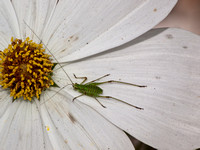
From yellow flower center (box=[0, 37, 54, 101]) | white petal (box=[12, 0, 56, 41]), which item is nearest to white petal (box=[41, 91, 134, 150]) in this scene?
yellow flower center (box=[0, 37, 54, 101])

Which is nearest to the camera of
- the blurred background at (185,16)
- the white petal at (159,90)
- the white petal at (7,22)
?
the white petal at (159,90)

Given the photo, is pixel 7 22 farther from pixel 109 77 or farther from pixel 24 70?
pixel 109 77

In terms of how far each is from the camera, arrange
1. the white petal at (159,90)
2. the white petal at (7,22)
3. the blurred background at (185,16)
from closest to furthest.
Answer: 1. the white petal at (159,90)
2. the white petal at (7,22)
3. the blurred background at (185,16)

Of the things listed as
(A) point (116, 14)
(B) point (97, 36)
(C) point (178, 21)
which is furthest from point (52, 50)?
(C) point (178, 21)

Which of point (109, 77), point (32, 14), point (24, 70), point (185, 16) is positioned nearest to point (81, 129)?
point (109, 77)

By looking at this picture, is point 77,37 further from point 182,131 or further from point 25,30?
point 182,131

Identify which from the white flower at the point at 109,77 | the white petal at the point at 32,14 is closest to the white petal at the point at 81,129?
the white flower at the point at 109,77

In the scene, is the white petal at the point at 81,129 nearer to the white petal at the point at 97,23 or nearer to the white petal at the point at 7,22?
the white petal at the point at 97,23

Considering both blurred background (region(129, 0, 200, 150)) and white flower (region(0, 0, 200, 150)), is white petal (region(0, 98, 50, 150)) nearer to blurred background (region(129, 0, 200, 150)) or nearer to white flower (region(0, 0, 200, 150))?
white flower (region(0, 0, 200, 150))
